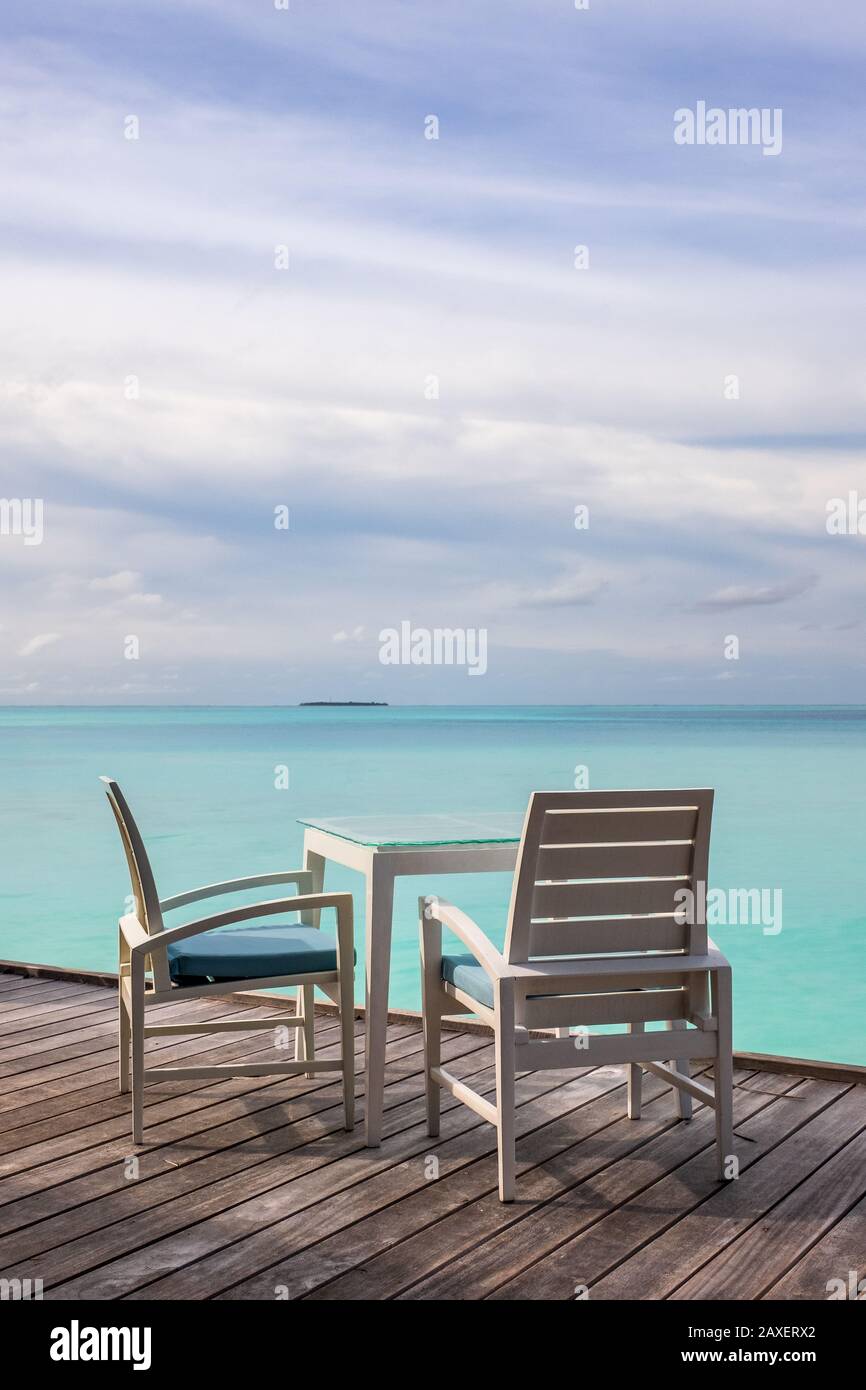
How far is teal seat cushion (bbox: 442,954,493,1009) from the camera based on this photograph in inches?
115

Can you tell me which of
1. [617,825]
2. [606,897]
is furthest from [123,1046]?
[617,825]

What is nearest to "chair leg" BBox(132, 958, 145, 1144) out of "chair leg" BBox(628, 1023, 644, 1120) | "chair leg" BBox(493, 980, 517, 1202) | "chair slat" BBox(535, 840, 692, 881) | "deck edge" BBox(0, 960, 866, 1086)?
"deck edge" BBox(0, 960, 866, 1086)

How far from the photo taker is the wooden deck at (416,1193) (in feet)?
7.77

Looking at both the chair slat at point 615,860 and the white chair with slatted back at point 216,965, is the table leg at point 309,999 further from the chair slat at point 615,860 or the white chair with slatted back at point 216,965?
the chair slat at point 615,860

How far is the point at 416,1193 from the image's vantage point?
2.81 metres

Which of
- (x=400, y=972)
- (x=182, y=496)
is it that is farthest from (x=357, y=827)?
(x=182, y=496)

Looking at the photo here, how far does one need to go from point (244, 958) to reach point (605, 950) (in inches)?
37.2

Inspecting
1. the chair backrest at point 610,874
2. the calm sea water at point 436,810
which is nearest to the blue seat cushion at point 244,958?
the chair backrest at point 610,874

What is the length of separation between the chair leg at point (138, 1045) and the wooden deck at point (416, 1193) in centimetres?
7

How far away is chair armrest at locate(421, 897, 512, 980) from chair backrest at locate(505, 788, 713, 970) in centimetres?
4

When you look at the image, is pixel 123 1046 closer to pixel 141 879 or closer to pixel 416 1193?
pixel 141 879

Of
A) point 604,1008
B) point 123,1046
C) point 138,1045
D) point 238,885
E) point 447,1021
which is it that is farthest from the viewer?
point 447,1021
